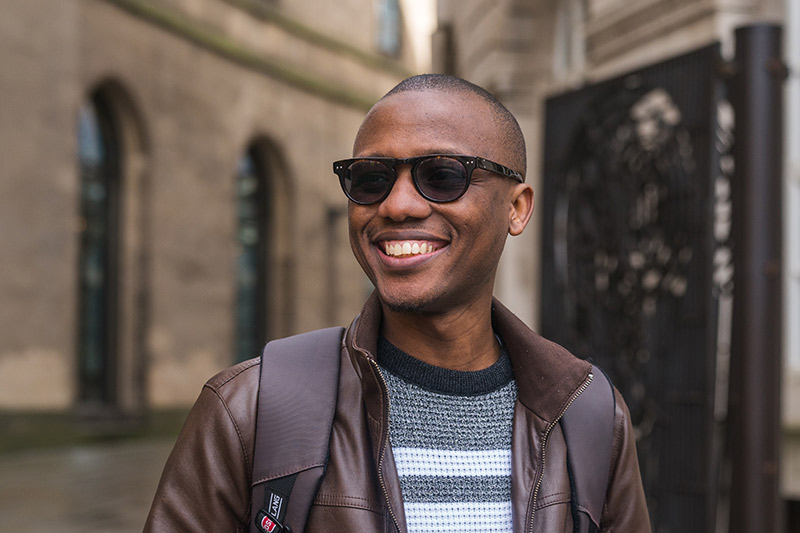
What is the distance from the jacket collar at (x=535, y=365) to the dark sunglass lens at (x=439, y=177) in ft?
0.79

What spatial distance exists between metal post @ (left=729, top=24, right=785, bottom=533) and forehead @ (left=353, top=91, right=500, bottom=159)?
2774 millimetres

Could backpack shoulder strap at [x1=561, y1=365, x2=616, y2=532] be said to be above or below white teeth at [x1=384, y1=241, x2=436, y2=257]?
below

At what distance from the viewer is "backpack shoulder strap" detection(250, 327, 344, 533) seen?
1.66 metres

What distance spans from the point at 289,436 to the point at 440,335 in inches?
13.6

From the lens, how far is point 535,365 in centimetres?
191

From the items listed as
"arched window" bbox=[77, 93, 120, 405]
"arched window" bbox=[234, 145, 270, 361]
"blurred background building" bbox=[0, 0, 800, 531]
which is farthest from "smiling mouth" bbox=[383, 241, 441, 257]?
"arched window" bbox=[234, 145, 270, 361]

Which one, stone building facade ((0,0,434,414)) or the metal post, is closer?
the metal post

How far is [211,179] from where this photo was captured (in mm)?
16844

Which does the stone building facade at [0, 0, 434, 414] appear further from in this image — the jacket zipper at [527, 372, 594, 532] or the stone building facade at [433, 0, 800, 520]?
the jacket zipper at [527, 372, 594, 532]

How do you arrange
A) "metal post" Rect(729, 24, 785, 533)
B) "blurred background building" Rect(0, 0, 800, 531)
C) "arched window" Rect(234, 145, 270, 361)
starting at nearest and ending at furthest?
"metal post" Rect(729, 24, 785, 533) → "blurred background building" Rect(0, 0, 800, 531) → "arched window" Rect(234, 145, 270, 361)

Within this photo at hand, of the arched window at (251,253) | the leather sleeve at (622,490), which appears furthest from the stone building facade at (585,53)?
the arched window at (251,253)

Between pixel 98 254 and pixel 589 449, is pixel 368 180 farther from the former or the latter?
pixel 98 254

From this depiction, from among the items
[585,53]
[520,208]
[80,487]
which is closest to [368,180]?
[520,208]

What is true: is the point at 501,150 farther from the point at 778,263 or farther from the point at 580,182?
the point at 580,182
